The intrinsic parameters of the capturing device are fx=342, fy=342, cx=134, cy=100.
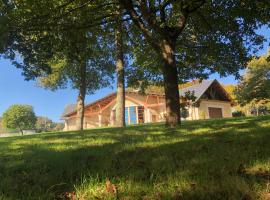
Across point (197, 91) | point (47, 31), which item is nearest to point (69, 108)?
point (197, 91)

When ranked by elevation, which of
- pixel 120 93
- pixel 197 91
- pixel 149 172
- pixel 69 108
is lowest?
pixel 149 172

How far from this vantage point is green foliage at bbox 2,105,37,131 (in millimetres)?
61500

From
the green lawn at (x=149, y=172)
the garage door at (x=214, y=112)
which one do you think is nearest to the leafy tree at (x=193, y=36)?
the green lawn at (x=149, y=172)

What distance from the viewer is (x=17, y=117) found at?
61.5 metres

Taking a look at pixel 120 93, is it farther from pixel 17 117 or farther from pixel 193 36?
pixel 17 117

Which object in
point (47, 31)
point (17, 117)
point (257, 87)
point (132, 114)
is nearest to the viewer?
point (47, 31)

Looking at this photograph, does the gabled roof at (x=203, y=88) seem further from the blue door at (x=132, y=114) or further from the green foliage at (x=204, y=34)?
the green foliage at (x=204, y=34)

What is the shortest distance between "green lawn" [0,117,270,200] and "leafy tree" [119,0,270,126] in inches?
250

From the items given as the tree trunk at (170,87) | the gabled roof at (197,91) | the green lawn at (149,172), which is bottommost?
the green lawn at (149,172)

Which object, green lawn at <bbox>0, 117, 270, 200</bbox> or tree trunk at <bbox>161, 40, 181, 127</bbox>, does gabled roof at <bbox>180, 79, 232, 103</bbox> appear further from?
green lawn at <bbox>0, 117, 270, 200</bbox>

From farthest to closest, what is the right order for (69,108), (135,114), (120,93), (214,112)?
(69,108)
(214,112)
(135,114)
(120,93)

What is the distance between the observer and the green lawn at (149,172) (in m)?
3.51

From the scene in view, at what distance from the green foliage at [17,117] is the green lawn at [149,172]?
57.8 m

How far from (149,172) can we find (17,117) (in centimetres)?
6094
